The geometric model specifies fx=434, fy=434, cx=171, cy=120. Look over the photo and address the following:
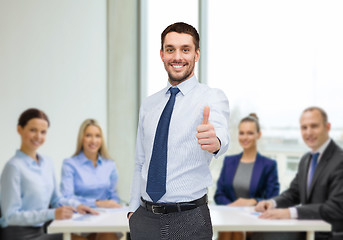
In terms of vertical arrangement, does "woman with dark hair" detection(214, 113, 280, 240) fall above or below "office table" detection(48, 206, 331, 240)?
above

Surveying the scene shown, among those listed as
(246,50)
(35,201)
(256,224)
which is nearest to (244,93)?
(246,50)

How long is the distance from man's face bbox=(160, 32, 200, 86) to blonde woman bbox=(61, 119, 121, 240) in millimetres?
2286

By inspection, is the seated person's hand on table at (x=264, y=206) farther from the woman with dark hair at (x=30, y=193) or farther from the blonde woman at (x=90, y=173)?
the woman with dark hair at (x=30, y=193)

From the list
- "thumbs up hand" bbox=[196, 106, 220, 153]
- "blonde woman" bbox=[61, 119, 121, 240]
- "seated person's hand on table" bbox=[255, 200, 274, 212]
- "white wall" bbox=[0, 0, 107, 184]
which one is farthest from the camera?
"white wall" bbox=[0, 0, 107, 184]

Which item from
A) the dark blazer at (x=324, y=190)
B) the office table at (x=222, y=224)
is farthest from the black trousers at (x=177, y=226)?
the dark blazer at (x=324, y=190)

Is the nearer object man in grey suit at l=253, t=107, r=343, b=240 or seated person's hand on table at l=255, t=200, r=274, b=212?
man in grey suit at l=253, t=107, r=343, b=240

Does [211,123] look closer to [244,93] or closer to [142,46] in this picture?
[244,93]

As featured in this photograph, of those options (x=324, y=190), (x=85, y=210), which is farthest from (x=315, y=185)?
(x=85, y=210)

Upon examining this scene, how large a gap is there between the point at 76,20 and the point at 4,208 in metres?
2.96

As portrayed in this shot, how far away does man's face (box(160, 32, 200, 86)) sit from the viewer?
1.45 metres

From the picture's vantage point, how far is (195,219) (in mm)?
1469

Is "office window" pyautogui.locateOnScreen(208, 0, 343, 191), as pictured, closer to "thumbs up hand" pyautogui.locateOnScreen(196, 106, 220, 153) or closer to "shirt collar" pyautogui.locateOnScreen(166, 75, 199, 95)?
"shirt collar" pyautogui.locateOnScreen(166, 75, 199, 95)

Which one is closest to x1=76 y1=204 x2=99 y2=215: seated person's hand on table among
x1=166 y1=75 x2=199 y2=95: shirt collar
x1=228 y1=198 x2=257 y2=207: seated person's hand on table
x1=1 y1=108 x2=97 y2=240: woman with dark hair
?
x1=1 y1=108 x2=97 y2=240: woman with dark hair

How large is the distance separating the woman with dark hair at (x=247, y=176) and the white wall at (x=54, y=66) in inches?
90.1
